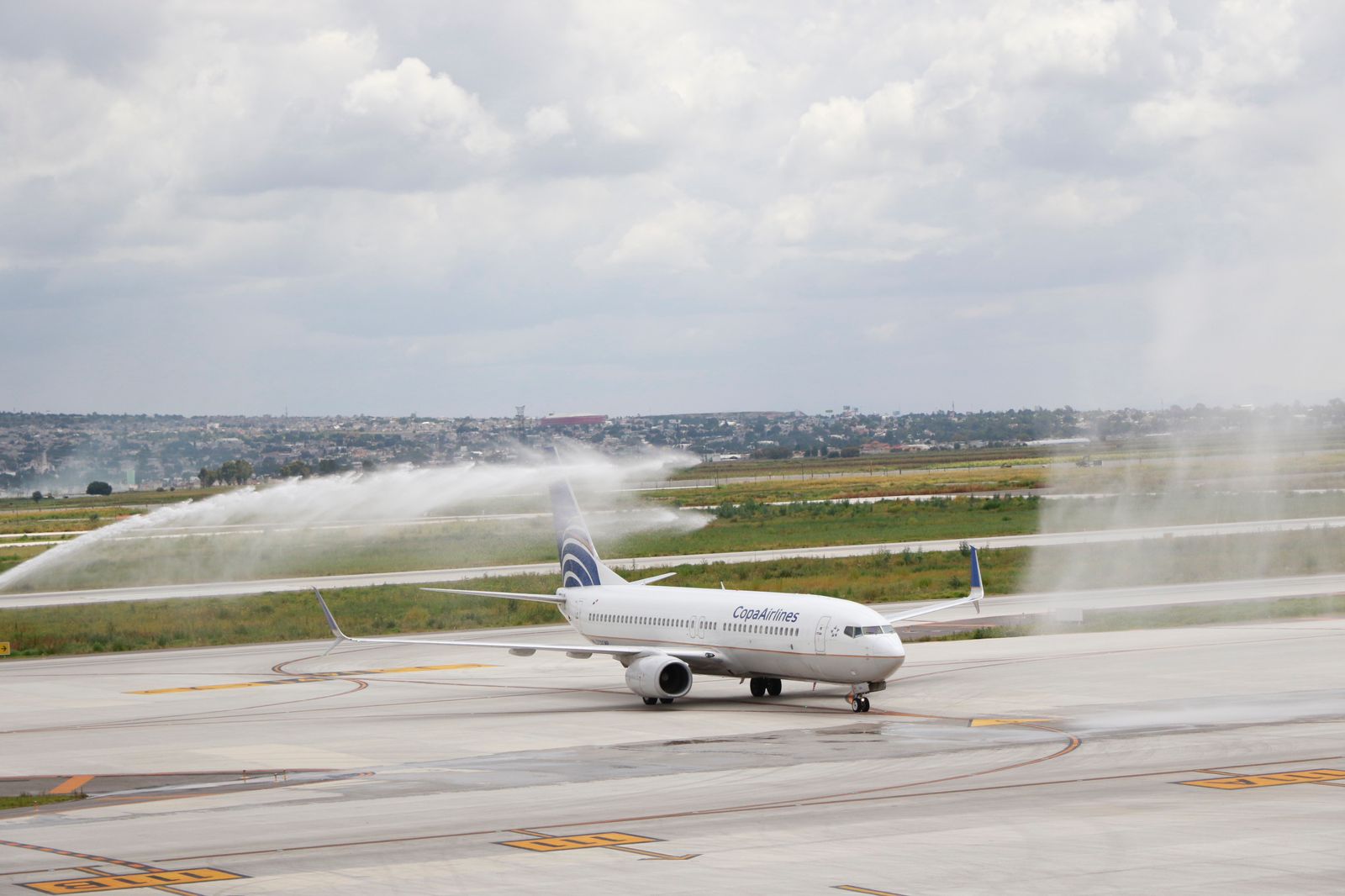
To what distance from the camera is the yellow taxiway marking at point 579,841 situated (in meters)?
26.0

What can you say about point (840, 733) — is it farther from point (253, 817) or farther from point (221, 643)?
point (221, 643)

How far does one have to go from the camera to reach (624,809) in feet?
97.6

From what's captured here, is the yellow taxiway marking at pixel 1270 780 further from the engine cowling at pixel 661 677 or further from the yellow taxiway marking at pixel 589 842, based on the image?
the engine cowling at pixel 661 677

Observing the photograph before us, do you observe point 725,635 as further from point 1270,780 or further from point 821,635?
point 1270,780

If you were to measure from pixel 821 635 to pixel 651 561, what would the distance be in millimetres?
58616

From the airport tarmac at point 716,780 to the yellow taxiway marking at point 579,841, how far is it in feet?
0.48

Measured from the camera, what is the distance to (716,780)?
1303 inches

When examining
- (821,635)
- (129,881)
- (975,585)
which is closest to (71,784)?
(129,881)

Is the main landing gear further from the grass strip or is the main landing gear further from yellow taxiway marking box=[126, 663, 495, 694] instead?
the grass strip

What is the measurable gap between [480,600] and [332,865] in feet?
223

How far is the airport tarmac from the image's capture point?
23.6 meters

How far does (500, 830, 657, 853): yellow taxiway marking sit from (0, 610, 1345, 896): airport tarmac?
5.8 inches

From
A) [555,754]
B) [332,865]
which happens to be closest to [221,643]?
[555,754]

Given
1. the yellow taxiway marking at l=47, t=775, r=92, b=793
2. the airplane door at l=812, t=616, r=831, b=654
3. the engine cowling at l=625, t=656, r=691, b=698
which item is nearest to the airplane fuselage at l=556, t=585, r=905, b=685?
the airplane door at l=812, t=616, r=831, b=654
